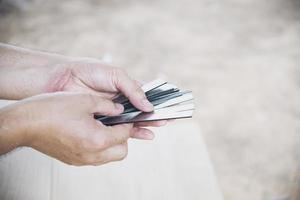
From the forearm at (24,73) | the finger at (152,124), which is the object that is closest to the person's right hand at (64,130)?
the finger at (152,124)

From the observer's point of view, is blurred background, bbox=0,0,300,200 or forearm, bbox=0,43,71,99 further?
blurred background, bbox=0,0,300,200

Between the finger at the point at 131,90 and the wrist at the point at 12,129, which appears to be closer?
the wrist at the point at 12,129

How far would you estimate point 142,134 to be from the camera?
1.01m

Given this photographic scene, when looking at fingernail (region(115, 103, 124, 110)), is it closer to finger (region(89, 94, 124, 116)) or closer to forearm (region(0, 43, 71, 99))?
finger (region(89, 94, 124, 116))

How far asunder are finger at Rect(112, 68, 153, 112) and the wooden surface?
15cm

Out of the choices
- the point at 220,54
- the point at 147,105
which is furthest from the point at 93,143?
the point at 220,54

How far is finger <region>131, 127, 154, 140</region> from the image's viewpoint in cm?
101

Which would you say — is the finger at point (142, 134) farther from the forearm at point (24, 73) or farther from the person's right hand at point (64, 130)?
the forearm at point (24, 73)

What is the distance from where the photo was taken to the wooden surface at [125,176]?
0.92 metres

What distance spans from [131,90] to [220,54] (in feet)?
5.24

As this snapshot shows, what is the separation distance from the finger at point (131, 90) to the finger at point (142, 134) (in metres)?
0.09

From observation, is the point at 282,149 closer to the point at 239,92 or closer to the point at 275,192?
the point at 275,192

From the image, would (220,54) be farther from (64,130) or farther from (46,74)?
(64,130)

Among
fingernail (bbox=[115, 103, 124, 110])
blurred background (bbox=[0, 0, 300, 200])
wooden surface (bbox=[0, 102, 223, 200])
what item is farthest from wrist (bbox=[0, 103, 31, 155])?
blurred background (bbox=[0, 0, 300, 200])
